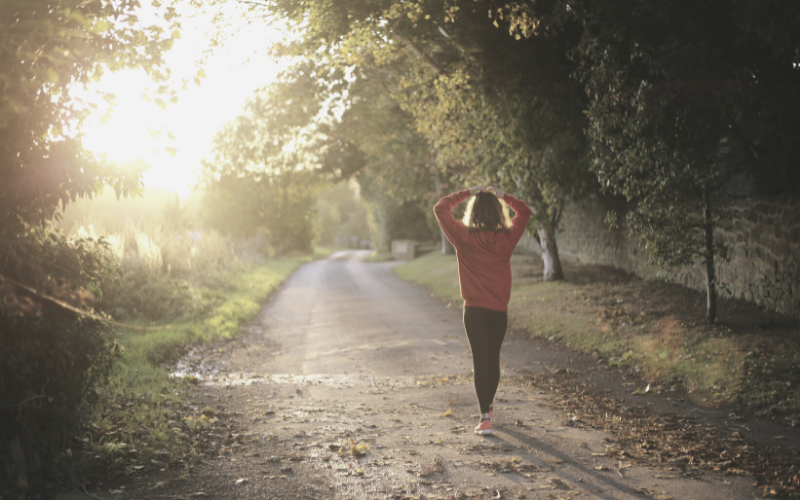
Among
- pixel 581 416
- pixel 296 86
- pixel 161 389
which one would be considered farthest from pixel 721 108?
pixel 296 86

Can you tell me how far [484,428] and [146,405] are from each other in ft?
11.6

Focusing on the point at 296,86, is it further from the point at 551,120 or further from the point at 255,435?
the point at 255,435

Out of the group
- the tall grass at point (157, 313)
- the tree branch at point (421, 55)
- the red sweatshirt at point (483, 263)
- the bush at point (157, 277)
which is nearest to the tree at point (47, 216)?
the tall grass at point (157, 313)

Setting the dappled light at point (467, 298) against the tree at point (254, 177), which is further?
the tree at point (254, 177)

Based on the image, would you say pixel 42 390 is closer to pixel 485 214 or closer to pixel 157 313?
Answer: pixel 485 214

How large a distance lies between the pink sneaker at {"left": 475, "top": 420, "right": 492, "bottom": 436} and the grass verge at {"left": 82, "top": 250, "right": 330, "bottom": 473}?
102 inches

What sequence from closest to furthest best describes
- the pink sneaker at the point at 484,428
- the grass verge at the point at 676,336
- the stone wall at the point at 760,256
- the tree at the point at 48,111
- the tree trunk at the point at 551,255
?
1. the tree at the point at 48,111
2. the pink sneaker at the point at 484,428
3. the grass verge at the point at 676,336
4. the stone wall at the point at 760,256
5. the tree trunk at the point at 551,255

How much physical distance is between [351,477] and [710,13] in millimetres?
8182

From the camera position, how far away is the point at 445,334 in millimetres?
12656

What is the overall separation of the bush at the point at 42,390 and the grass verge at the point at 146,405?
50 centimetres

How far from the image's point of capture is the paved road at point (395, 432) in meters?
4.59

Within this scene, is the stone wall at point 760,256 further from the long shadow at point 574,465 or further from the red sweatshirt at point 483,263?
the long shadow at point 574,465

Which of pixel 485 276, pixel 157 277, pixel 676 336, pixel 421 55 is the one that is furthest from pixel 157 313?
pixel 676 336

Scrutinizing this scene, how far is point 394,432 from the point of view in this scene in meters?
6.06
